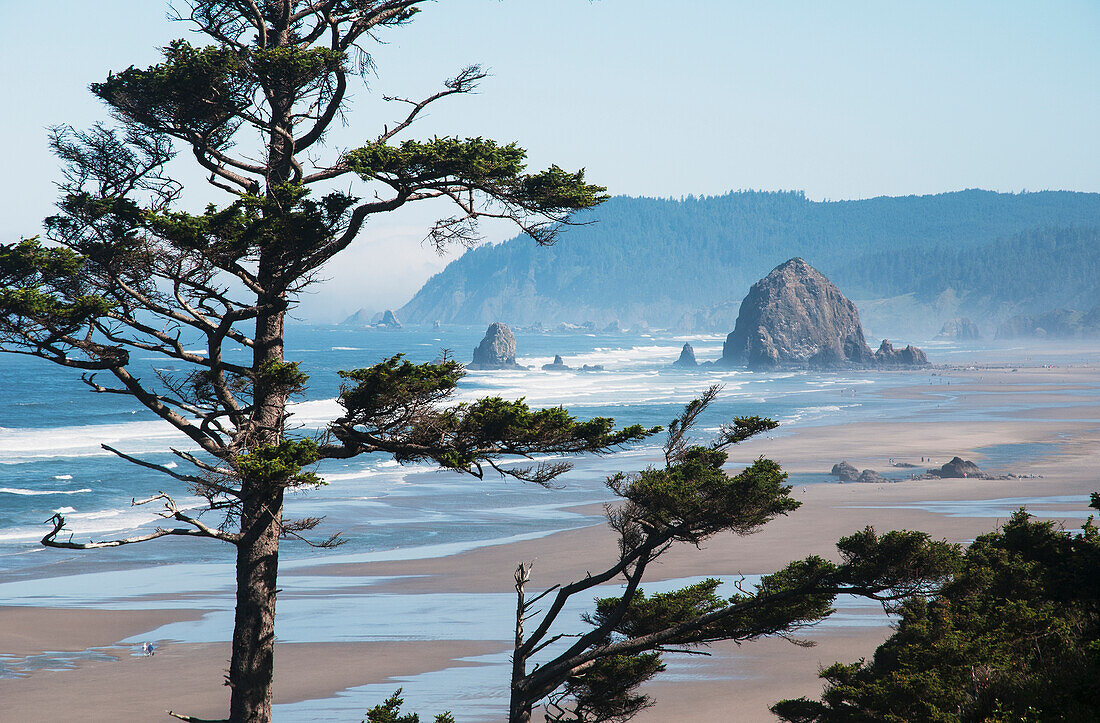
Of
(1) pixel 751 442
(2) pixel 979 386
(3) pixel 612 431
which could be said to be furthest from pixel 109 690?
(2) pixel 979 386

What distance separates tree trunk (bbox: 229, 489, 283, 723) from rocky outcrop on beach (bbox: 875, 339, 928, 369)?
380 feet

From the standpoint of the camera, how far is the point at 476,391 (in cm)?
8000

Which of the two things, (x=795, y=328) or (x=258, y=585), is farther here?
(x=795, y=328)

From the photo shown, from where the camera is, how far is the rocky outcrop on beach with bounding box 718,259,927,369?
122 metres

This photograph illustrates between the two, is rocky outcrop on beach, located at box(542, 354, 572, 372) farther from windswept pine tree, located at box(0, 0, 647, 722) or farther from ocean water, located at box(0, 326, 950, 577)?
windswept pine tree, located at box(0, 0, 647, 722)

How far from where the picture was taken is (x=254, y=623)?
Answer: 8.06 meters

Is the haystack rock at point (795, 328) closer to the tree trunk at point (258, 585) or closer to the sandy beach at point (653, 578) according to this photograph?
the sandy beach at point (653, 578)

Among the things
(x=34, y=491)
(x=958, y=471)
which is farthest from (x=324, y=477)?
(x=958, y=471)

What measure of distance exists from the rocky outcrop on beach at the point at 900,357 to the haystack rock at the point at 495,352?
5240cm

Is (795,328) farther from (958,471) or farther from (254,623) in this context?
(254,623)

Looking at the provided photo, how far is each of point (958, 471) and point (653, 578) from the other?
2090 centimetres

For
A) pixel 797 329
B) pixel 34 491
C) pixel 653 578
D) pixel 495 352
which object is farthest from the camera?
pixel 797 329

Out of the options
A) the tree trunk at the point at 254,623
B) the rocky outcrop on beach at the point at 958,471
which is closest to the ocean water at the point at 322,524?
the rocky outcrop on beach at the point at 958,471

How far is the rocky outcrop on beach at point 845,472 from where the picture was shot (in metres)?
36.8
